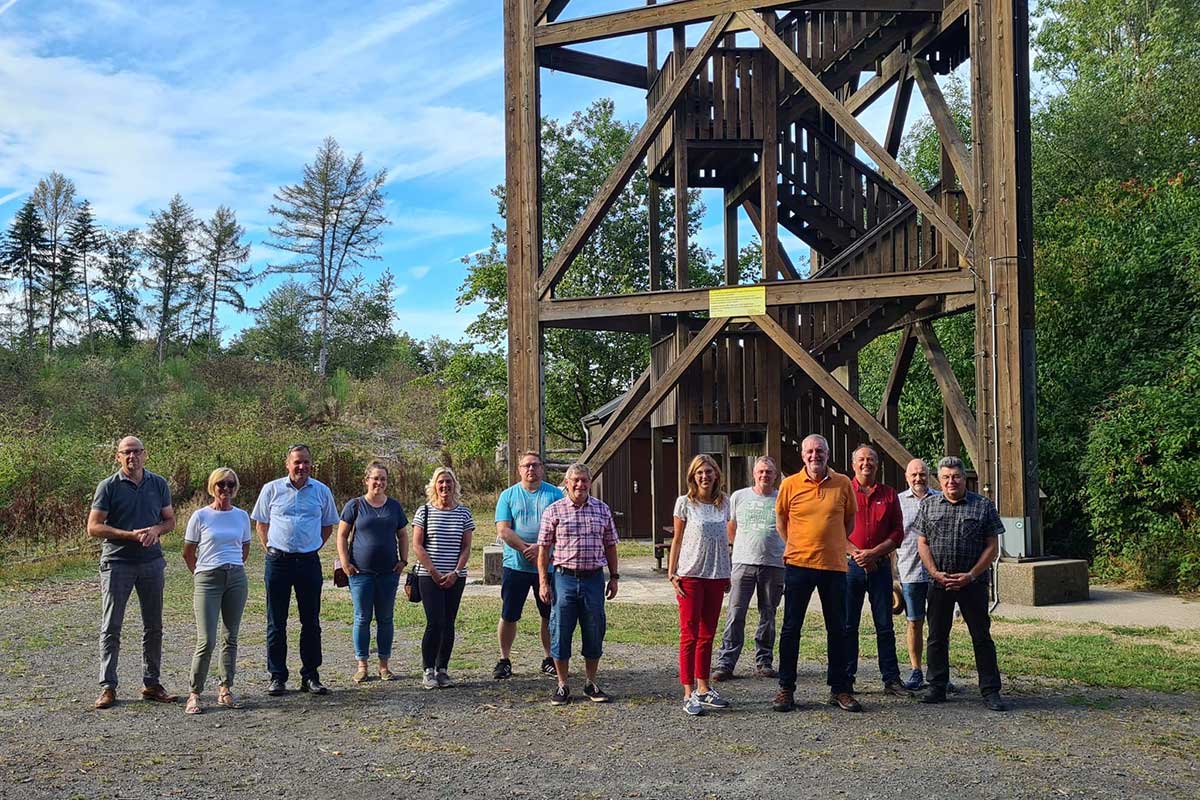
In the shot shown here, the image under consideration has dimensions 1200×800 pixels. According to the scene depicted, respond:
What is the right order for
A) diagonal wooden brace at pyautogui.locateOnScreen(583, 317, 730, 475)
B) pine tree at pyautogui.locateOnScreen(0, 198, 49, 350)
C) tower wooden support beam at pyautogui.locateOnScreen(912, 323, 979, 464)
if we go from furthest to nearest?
pine tree at pyautogui.locateOnScreen(0, 198, 49, 350), diagonal wooden brace at pyautogui.locateOnScreen(583, 317, 730, 475), tower wooden support beam at pyautogui.locateOnScreen(912, 323, 979, 464)

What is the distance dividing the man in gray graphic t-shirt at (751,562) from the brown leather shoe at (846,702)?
957 millimetres

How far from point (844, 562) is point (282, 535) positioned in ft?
12.4

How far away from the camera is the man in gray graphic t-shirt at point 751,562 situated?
24.7 feet

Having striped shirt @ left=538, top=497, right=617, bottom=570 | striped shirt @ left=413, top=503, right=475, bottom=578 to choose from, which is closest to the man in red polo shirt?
striped shirt @ left=538, top=497, right=617, bottom=570

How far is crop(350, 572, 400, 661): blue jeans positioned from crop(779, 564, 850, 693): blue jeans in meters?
2.82

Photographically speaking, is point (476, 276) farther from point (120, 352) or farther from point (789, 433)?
point (120, 352)

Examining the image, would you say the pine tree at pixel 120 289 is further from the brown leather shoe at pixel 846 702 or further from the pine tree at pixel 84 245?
the brown leather shoe at pixel 846 702

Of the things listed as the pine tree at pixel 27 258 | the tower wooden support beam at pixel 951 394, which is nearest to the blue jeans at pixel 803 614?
the tower wooden support beam at pixel 951 394

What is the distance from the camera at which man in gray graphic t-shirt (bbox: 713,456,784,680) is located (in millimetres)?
7535

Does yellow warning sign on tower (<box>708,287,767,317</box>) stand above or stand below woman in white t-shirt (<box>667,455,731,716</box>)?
above

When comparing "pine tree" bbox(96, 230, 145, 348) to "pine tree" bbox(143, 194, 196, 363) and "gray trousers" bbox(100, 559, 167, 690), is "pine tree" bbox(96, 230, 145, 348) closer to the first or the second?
"pine tree" bbox(143, 194, 196, 363)

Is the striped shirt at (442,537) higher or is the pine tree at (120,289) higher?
the pine tree at (120,289)

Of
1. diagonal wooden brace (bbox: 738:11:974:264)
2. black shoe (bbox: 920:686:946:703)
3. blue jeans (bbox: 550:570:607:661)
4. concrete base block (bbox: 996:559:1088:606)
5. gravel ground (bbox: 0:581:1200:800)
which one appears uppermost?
diagonal wooden brace (bbox: 738:11:974:264)

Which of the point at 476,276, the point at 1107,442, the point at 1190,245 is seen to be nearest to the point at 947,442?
the point at 1107,442
